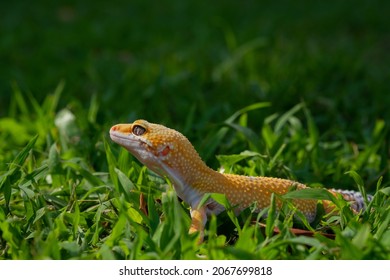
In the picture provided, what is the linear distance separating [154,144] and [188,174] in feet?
0.74

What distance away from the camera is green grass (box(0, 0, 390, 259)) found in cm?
288

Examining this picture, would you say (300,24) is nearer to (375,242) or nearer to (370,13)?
(370,13)

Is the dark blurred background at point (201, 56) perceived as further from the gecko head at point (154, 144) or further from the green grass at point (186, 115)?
the gecko head at point (154, 144)

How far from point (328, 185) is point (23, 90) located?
3134 mm

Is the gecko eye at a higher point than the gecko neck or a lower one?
higher

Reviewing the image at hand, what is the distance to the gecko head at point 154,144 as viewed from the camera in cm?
303

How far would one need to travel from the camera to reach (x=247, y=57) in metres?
6.39

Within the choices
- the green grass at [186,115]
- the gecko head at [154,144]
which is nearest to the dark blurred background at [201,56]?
the green grass at [186,115]

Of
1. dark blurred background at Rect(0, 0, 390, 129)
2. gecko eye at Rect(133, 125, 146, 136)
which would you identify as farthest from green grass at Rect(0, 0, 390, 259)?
gecko eye at Rect(133, 125, 146, 136)

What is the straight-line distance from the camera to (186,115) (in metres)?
5.10

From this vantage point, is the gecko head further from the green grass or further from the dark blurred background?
the dark blurred background

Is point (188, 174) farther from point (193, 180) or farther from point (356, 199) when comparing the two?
point (356, 199)

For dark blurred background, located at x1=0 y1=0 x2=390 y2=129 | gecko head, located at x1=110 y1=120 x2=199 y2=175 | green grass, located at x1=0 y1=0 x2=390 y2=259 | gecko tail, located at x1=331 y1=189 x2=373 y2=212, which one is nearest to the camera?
green grass, located at x1=0 y1=0 x2=390 y2=259

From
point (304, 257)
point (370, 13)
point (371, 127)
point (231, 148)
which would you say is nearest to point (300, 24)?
point (370, 13)
